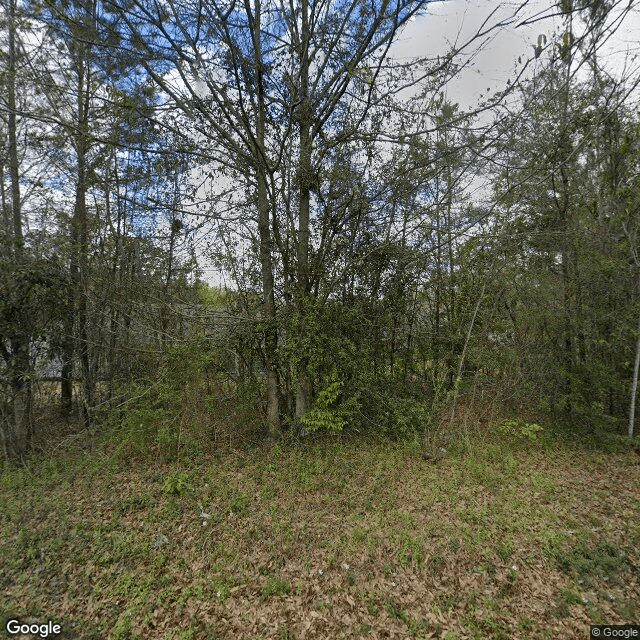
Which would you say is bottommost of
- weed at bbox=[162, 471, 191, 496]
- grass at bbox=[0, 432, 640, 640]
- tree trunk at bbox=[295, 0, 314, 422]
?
grass at bbox=[0, 432, 640, 640]

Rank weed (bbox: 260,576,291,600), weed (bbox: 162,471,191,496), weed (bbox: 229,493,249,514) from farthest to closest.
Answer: weed (bbox: 162,471,191,496) → weed (bbox: 229,493,249,514) → weed (bbox: 260,576,291,600)

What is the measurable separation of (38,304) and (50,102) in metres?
3.06

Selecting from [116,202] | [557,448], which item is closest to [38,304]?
[116,202]

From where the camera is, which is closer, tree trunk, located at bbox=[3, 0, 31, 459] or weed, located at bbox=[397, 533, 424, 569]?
weed, located at bbox=[397, 533, 424, 569]

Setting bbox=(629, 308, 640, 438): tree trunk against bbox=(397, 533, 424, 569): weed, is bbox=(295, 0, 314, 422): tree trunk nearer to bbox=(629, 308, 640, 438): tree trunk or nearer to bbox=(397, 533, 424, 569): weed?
bbox=(397, 533, 424, 569): weed

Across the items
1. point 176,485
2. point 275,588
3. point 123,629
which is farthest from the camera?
point 176,485

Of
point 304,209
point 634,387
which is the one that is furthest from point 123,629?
point 634,387

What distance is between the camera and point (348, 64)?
15.5ft

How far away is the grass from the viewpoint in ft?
8.56

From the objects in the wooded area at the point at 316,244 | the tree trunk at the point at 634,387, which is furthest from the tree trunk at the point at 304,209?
the tree trunk at the point at 634,387

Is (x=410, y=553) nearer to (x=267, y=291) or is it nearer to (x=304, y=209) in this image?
(x=267, y=291)

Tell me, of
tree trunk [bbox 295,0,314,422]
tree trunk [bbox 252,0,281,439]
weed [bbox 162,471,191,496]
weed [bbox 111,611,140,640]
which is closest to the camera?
weed [bbox 111,611,140,640]

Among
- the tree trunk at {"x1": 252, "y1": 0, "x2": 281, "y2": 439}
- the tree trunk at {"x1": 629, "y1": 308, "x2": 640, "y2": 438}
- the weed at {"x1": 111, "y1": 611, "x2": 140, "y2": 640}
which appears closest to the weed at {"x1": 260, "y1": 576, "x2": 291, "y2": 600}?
the weed at {"x1": 111, "y1": 611, "x2": 140, "y2": 640}

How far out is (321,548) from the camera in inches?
130
